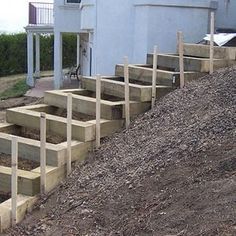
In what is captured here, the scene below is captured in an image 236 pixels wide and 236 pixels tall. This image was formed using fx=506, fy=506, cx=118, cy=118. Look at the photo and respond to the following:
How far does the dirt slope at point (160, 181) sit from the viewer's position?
4012 millimetres

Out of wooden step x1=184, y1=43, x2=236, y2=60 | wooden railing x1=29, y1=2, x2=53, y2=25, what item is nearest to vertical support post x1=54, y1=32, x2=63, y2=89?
wooden railing x1=29, y1=2, x2=53, y2=25

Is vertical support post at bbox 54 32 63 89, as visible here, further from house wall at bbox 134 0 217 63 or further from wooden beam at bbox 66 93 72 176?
wooden beam at bbox 66 93 72 176

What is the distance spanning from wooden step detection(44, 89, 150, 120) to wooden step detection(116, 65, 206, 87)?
2.12 ft

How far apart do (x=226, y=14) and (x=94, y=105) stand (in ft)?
17.7

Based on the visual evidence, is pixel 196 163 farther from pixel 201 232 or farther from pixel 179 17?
pixel 179 17

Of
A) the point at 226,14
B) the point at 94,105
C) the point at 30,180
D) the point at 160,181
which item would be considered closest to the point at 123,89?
the point at 94,105

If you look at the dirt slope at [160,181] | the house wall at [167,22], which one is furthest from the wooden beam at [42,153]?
the house wall at [167,22]

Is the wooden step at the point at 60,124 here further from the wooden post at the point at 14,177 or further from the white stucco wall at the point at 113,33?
the white stucco wall at the point at 113,33

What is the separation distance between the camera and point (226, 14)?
11258mm

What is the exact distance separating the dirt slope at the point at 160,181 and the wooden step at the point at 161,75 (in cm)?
93

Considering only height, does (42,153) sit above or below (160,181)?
above

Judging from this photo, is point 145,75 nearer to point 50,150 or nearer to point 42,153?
point 50,150

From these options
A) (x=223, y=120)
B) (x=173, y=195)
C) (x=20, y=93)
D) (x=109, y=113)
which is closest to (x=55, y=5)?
(x=20, y=93)

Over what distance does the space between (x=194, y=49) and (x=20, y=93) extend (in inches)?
385
